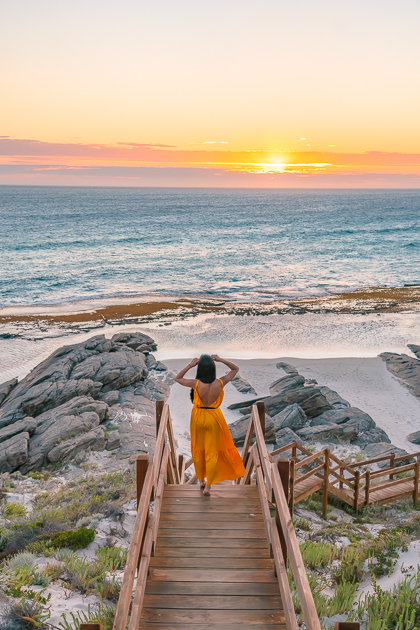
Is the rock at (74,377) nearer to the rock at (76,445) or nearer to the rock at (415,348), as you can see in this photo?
the rock at (76,445)

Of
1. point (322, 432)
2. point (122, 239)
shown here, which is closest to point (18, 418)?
point (322, 432)

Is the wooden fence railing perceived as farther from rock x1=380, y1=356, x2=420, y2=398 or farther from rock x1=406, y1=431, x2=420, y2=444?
rock x1=380, y1=356, x2=420, y2=398

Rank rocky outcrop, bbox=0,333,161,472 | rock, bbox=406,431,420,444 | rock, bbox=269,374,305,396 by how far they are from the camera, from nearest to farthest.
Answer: rocky outcrop, bbox=0,333,161,472, rock, bbox=406,431,420,444, rock, bbox=269,374,305,396

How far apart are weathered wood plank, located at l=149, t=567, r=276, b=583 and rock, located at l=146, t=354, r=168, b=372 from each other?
15.3 meters

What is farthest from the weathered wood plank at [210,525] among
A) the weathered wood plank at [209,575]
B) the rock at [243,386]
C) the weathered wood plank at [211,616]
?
the rock at [243,386]

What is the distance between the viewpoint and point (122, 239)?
69500 mm

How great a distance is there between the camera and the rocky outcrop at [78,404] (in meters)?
12.8

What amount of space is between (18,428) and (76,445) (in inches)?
84.9

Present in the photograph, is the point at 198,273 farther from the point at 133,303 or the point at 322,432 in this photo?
the point at 322,432

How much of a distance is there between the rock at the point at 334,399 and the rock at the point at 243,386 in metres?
2.56

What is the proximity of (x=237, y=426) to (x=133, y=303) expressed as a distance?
21181 mm

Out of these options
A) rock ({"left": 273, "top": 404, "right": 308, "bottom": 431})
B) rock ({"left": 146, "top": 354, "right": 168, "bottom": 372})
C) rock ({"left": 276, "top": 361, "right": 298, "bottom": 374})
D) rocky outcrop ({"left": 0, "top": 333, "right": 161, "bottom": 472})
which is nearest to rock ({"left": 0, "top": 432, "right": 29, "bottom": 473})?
rocky outcrop ({"left": 0, "top": 333, "right": 161, "bottom": 472})

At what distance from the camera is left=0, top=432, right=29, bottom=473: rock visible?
12281mm

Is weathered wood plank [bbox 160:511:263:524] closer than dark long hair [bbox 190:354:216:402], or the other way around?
weathered wood plank [bbox 160:511:263:524]
